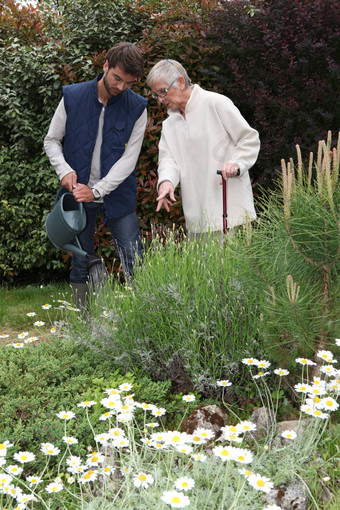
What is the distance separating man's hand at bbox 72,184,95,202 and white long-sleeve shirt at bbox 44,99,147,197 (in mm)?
69

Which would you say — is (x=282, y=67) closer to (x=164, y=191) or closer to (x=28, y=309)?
(x=164, y=191)

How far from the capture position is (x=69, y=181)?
4078 millimetres

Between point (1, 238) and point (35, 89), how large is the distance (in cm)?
171

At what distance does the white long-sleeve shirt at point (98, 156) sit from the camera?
4113mm

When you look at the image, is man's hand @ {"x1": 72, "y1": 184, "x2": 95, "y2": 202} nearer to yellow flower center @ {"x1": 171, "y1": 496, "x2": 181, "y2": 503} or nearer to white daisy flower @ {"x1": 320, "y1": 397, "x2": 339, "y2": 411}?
white daisy flower @ {"x1": 320, "y1": 397, "x2": 339, "y2": 411}

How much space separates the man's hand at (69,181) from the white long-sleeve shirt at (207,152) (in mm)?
670

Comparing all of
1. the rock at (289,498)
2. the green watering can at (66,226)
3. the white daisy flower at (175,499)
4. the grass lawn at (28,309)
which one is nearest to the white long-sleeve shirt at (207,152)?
the green watering can at (66,226)

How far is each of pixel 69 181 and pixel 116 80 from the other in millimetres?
775

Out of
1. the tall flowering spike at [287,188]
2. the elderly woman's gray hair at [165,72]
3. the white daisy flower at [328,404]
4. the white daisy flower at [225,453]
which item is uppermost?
the elderly woman's gray hair at [165,72]

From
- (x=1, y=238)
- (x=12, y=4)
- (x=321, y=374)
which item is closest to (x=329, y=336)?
(x=321, y=374)

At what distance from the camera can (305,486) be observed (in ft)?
6.70

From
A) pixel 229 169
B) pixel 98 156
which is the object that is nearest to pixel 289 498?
pixel 229 169

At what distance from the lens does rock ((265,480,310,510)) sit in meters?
1.97

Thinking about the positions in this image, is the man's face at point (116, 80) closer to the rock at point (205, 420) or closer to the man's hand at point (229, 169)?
the man's hand at point (229, 169)
